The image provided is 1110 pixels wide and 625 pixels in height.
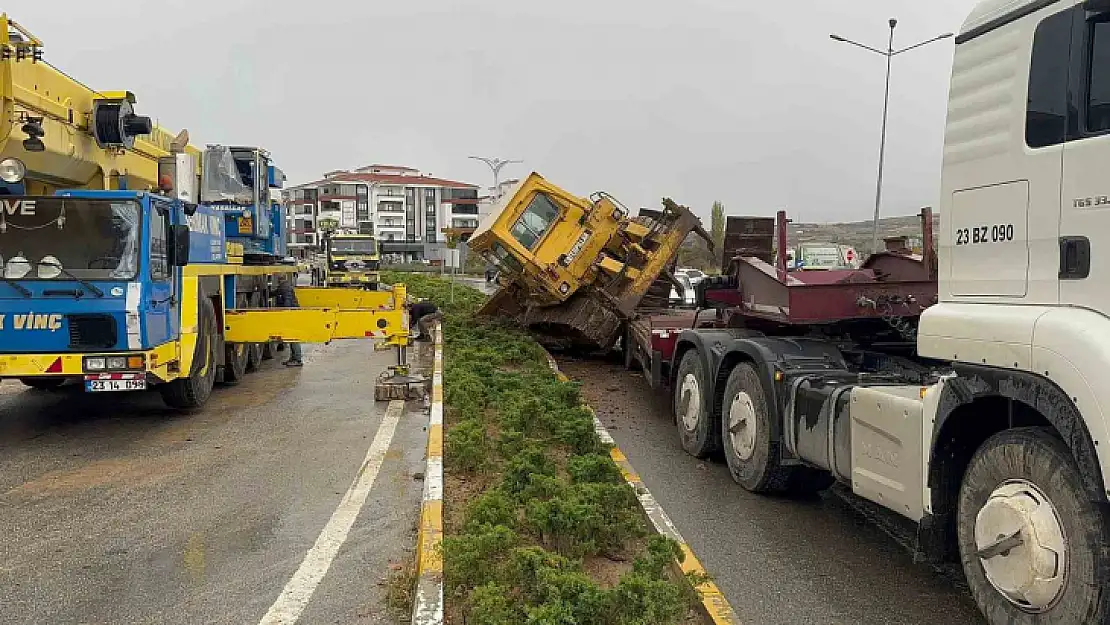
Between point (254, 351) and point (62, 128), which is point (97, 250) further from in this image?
point (254, 351)

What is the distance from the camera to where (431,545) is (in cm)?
483

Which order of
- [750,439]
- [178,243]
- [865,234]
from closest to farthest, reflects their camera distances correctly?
[750,439], [178,243], [865,234]

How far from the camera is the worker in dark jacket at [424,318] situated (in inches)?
658

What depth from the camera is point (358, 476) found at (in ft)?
23.2

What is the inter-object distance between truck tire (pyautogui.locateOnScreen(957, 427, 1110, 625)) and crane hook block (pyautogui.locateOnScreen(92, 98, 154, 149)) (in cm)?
830

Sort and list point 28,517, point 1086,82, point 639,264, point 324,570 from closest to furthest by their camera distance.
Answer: point 1086,82 → point 324,570 → point 28,517 → point 639,264

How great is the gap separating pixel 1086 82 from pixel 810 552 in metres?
3.17

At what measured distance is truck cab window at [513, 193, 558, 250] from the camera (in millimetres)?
13617

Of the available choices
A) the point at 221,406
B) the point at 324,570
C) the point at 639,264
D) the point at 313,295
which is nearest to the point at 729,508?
the point at 324,570

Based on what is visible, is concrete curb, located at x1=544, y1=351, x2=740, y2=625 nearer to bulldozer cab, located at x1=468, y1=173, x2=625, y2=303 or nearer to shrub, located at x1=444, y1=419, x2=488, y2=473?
shrub, located at x1=444, y1=419, x2=488, y2=473

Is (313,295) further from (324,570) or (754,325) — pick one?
(324,570)

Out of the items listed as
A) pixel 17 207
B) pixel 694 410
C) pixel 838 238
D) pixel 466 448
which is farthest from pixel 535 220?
pixel 838 238

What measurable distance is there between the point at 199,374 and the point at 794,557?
22.5ft

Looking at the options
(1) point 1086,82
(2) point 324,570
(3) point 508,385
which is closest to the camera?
(1) point 1086,82
